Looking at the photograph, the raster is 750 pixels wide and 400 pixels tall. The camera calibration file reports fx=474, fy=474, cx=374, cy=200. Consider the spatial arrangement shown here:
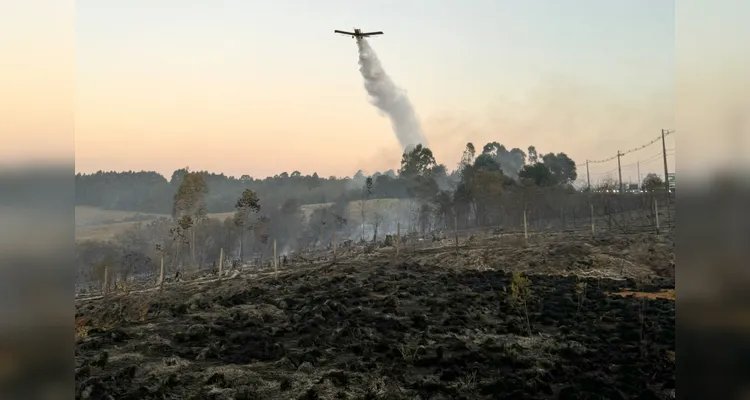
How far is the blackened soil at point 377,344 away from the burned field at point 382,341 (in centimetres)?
5

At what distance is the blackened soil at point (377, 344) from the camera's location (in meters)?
11.7

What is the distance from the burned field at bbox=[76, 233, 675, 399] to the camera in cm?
1178

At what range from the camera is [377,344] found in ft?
49.7

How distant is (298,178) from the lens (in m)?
67.7

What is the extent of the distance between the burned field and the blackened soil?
48 mm

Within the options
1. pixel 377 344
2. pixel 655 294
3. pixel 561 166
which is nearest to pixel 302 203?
pixel 561 166

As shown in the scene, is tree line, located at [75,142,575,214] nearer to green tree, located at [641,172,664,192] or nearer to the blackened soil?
green tree, located at [641,172,664,192]

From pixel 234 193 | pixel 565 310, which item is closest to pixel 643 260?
pixel 565 310

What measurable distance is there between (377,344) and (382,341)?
353 millimetres

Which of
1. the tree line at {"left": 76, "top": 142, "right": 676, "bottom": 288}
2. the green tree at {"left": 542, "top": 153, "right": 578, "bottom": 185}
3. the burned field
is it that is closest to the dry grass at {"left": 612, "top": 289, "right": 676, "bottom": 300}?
the burned field

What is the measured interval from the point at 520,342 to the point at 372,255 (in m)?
23.1

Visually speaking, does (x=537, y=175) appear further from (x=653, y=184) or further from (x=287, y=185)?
(x=287, y=185)

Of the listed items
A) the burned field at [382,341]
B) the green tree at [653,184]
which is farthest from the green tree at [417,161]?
the burned field at [382,341]

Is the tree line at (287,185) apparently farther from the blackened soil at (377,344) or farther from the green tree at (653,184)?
the blackened soil at (377,344)
